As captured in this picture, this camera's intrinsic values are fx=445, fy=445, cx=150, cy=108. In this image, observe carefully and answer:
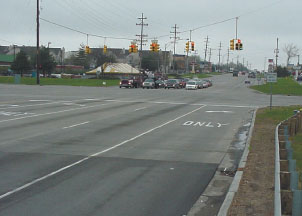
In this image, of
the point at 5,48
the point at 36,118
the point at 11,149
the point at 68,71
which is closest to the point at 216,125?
the point at 36,118

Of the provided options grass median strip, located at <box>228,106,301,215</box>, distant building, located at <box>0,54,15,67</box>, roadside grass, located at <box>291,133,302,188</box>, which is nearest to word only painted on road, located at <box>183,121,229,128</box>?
grass median strip, located at <box>228,106,301,215</box>

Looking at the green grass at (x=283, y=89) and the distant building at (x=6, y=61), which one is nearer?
the green grass at (x=283, y=89)

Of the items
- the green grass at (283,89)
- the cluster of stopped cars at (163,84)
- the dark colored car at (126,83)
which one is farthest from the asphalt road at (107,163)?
the cluster of stopped cars at (163,84)

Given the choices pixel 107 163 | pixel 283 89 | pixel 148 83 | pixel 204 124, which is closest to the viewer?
pixel 107 163

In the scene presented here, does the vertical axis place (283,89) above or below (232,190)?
above

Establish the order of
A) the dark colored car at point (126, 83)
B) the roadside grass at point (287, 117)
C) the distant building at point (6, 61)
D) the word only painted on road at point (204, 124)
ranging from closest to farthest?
1. the roadside grass at point (287, 117)
2. the word only painted on road at point (204, 124)
3. the dark colored car at point (126, 83)
4. the distant building at point (6, 61)

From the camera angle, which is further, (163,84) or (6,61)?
(6,61)

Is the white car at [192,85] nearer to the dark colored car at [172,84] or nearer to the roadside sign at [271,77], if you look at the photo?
the dark colored car at [172,84]

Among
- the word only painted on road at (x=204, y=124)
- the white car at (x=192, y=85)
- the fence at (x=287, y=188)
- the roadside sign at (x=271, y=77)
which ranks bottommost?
the word only painted on road at (x=204, y=124)

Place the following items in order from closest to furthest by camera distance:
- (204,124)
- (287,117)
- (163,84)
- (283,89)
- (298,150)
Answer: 1. (298,150)
2. (204,124)
3. (287,117)
4. (283,89)
5. (163,84)

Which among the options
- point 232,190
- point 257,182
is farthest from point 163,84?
point 232,190

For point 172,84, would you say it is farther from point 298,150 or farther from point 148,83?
point 298,150

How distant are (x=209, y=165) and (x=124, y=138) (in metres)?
5.00

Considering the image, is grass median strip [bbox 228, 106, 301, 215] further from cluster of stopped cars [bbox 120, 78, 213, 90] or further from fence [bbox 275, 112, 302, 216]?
cluster of stopped cars [bbox 120, 78, 213, 90]
